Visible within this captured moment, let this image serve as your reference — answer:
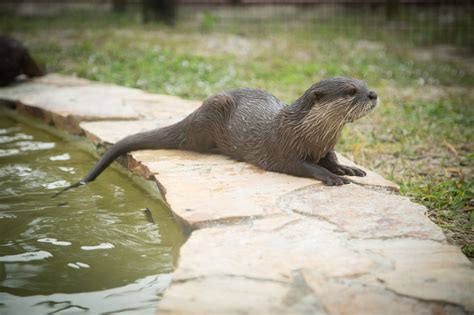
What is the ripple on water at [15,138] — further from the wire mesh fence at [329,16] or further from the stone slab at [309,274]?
the wire mesh fence at [329,16]

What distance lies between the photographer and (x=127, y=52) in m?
8.47

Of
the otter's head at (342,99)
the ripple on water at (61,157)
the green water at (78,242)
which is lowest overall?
the green water at (78,242)

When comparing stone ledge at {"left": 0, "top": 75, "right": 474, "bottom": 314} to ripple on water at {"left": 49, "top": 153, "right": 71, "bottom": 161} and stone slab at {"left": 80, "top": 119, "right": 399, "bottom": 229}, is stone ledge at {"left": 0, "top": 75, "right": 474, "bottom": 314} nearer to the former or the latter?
stone slab at {"left": 80, "top": 119, "right": 399, "bottom": 229}

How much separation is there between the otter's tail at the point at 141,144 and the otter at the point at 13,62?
307 centimetres

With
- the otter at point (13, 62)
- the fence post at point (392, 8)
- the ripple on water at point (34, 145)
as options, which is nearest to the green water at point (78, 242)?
the ripple on water at point (34, 145)

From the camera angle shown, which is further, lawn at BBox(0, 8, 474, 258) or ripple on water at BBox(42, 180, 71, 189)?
lawn at BBox(0, 8, 474, 258)

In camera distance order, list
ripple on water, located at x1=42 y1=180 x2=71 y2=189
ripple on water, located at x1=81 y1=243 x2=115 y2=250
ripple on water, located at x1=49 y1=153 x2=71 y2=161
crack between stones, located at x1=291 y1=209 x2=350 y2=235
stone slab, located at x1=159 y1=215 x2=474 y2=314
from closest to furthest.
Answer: stone slab, located at x1=159 y1=215 x2=474 y2=314
crack between stones, located at x1=291 y1=209 x2=350 y2=235
ripple on water, located at x1=81 y1=243 x2=115 y2=250
ripple on water, located at x1=42 y1=180 x2=71 y2=189
ripple on water, located at x1=49 y1=153 x2=71 y2=161

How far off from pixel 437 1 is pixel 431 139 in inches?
312

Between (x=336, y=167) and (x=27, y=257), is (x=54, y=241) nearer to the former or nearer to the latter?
(x=27, y=257)

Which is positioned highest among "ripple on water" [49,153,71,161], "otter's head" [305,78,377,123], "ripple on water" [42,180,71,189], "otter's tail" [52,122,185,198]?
"otter's head" [305,78,377,123]

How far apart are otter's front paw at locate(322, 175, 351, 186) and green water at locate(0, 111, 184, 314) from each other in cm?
86

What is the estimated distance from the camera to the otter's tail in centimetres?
378

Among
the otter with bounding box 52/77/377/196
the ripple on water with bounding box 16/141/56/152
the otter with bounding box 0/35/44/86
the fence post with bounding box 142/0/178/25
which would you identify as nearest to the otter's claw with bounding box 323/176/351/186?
the otter with bounding box 52/77/377/196

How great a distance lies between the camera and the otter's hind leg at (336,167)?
3428mm
